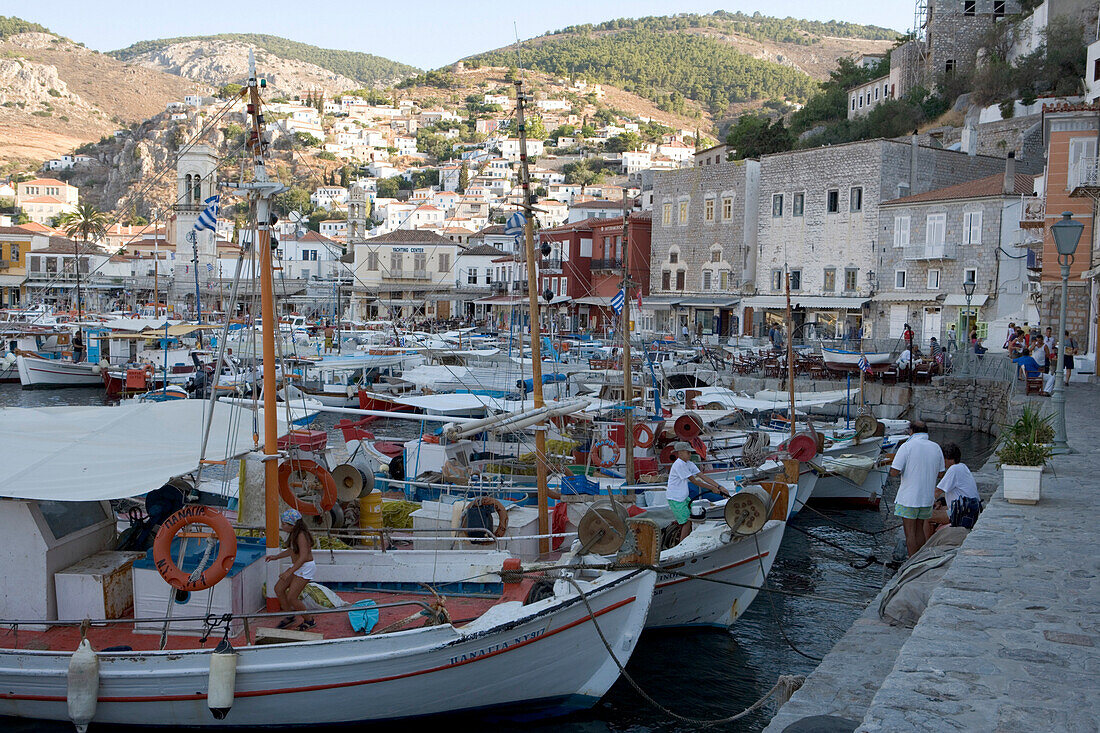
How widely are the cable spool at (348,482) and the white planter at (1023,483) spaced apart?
8358 mm

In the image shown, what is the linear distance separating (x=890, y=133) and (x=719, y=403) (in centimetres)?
4617

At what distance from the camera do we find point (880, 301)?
143ft

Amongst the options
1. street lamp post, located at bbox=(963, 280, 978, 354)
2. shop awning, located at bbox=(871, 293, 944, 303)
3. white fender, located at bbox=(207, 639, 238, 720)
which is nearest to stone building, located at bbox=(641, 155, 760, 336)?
shop awning, located at bbox=(871, 293, 944, 303)

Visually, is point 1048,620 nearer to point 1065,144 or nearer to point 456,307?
point 1065,144

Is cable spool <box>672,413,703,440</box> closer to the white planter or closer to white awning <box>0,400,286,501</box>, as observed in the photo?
the white planter

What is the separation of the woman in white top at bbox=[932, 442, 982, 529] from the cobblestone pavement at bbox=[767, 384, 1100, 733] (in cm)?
84

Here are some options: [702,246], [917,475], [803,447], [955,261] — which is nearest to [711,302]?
[702,246]

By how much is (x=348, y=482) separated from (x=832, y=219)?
37.8 metres

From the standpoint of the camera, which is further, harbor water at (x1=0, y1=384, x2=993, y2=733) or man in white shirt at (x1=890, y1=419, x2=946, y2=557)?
harbor water at (x1=0, y1=384, x2=993, y2=733)

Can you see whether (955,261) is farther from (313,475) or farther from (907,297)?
(313,475)

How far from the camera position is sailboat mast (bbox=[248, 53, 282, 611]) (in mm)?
10586

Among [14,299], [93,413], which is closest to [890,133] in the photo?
[93,413]

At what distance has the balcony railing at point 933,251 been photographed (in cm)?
4100

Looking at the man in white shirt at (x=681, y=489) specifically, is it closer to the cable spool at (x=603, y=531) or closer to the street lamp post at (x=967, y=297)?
the cable spool at (x=603, y=531)
